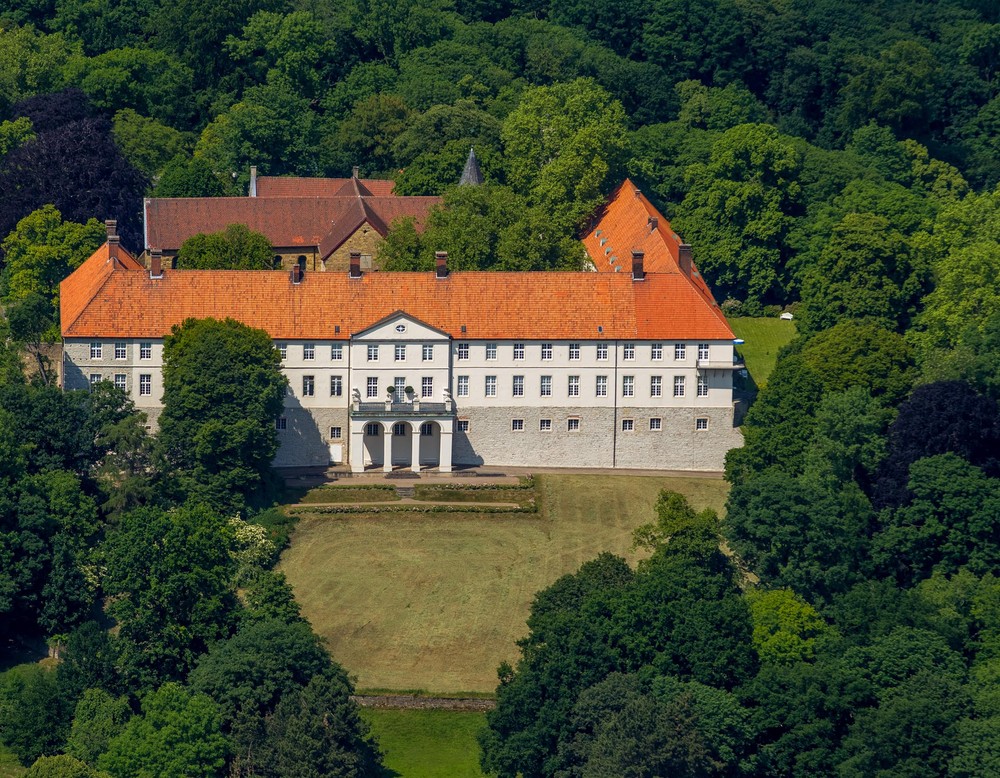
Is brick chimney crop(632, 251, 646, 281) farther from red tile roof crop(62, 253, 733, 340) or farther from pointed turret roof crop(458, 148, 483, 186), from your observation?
pointed turret roof crop(458, 148, 483, 186)

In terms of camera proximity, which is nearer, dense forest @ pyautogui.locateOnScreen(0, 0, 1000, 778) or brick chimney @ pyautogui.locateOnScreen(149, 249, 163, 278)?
dense forest @ pyautogui.locateOnScreen(0, 0, 1000, 778)

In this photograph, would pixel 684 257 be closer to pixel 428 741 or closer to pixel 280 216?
pixel 280 216

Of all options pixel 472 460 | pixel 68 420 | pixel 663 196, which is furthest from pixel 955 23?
pixel 68 420

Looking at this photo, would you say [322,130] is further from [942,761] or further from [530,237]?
[942,761]

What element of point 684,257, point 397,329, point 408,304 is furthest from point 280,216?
point 684,257

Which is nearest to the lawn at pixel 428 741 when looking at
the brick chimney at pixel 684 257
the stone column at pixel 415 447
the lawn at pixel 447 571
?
the lawn at pixel 447 571

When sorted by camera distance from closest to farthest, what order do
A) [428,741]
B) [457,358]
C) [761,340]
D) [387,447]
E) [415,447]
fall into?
[428,741] → [387,447] → [415,447] → [457,358] → [761,340]

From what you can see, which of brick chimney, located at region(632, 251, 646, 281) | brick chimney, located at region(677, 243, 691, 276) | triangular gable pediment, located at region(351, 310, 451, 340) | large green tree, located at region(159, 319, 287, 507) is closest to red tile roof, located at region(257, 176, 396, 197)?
brick chimney, located at region(677, 243, 691, 276)
